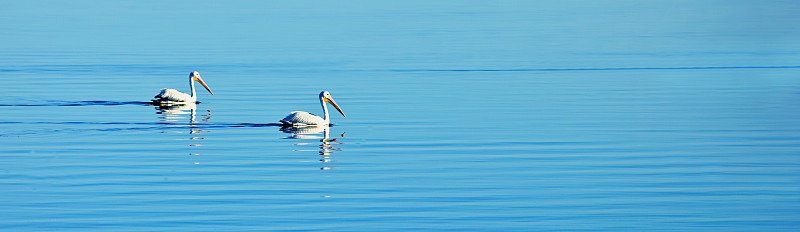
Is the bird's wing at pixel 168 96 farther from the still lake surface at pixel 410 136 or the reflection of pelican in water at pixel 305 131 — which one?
the reflection of pelican in water at pixel 305 131

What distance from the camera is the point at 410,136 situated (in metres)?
22.6

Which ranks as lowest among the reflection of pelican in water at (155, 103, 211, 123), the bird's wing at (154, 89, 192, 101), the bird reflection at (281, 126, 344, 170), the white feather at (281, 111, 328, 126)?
the bird reflection at (281, 126, 344, 170)

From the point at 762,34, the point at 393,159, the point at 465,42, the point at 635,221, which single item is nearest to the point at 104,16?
the point at 465,42

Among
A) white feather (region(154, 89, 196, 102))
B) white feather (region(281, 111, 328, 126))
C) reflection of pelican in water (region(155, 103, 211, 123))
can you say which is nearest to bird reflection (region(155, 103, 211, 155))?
reflection of pelican in water (region(155, 103, 211, 123))

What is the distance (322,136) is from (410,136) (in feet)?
5.41

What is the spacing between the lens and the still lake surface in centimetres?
1498

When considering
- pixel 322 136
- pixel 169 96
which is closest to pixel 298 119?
pixel 322 136

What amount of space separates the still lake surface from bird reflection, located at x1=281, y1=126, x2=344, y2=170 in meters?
0.13

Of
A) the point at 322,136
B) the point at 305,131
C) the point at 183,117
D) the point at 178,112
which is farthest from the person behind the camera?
the point at 178,112

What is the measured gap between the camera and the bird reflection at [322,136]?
20.2 meters

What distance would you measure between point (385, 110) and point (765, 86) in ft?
36.1

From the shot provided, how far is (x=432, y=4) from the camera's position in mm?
94375

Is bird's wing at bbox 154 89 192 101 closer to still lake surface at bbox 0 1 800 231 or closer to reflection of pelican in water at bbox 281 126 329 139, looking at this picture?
still lake surface at bbox 0 1 800 231

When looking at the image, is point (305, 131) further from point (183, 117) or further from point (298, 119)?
point (183, 117)
